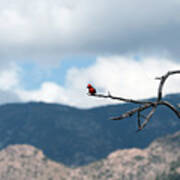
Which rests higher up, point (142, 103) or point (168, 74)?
point (168, 74)

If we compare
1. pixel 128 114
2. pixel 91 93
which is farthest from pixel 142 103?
pixel 91 93

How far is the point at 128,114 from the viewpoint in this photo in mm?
11742

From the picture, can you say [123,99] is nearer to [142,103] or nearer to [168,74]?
[142,103]

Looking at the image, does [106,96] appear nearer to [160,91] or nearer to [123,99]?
[123,99]

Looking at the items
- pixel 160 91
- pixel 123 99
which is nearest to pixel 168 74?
pixel 160 91

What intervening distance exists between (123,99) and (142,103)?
69 cm

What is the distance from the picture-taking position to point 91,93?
12.4 meters

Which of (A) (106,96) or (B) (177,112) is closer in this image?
(A) (106,96)

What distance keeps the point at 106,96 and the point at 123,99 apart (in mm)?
455

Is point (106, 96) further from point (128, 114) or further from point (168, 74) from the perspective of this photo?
point (168, 74)

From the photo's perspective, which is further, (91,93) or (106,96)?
(91,93)

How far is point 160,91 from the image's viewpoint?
11742 millimetres

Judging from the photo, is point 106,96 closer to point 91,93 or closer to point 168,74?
point 91,93

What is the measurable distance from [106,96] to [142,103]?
1080mm
